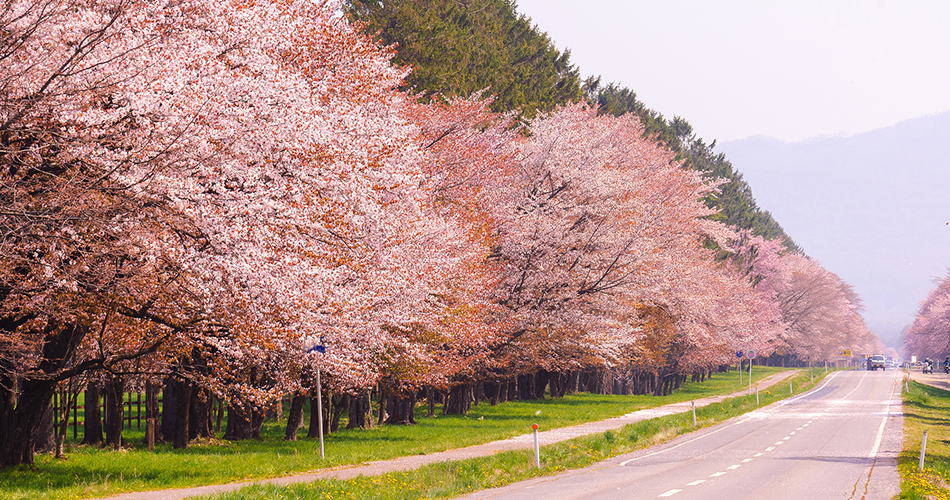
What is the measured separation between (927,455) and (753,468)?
6709 mm

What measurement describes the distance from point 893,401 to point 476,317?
3505 cm

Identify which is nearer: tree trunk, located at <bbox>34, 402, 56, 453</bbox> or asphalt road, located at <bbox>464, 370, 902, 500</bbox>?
asphalt road, located at <bbox>464, 370, 902, 500</bbox>

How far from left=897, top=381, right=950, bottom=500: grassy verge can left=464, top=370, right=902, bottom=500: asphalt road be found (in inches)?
12.9

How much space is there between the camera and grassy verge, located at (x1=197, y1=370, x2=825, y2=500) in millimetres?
13188

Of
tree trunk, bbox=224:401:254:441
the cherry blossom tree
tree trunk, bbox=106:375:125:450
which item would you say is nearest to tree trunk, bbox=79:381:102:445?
tree trunk, bbox=106:375:125:450

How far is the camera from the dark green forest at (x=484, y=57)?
37.3m

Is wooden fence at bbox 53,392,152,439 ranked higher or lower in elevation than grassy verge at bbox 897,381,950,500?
higher

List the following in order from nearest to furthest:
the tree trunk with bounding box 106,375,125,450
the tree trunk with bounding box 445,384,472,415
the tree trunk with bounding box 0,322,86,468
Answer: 1. the tree trunk with bounding box 0,322,86,468
2. the tree trunk with bounding box 106,375,125,450
3. the tree trunk with bounding box 445,384,472,415

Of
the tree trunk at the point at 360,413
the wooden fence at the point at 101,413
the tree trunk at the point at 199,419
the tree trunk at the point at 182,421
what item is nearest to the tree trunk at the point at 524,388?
the tree trunk at the point at 360,413

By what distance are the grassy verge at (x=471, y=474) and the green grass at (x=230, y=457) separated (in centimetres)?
247

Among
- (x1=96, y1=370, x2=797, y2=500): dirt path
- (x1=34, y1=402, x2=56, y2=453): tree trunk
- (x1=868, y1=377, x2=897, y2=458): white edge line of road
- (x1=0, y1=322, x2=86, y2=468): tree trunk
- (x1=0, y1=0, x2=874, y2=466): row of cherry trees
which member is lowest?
(x1=868, y1=377, x2=897, y2=458): white edge line of road

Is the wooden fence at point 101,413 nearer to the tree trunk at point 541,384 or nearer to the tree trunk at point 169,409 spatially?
the tree trunk at point 169,409

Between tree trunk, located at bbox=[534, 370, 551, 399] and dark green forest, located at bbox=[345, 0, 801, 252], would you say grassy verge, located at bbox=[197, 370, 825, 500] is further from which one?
tree trunk, located at bbox=[534, 370, 551, 399]

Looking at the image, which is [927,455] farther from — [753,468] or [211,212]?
[211,212]
